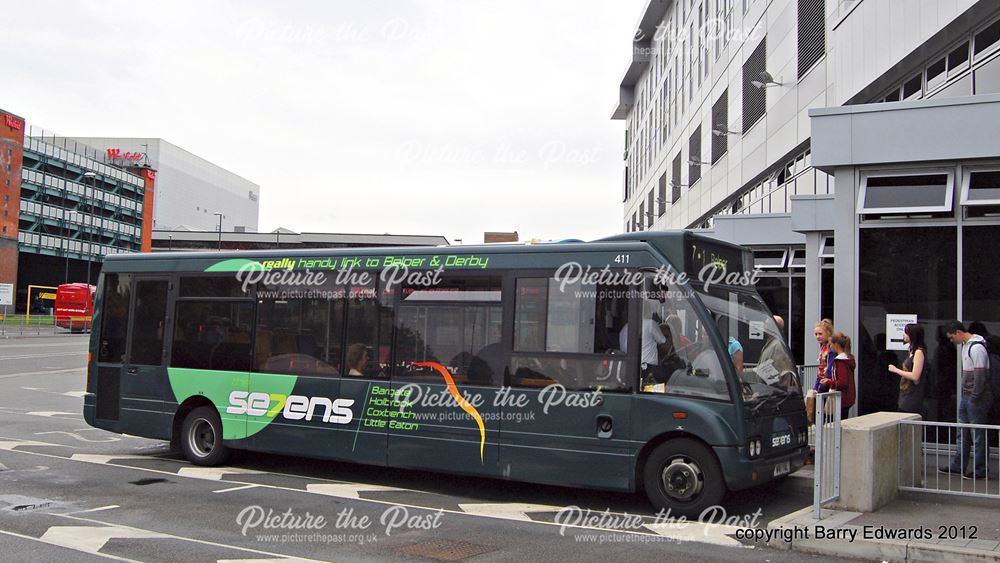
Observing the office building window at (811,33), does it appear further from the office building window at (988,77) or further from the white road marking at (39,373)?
the white road marking at (39,373)

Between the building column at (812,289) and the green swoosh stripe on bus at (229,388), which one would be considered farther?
the building column at (812,289)

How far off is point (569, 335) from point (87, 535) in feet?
16.1

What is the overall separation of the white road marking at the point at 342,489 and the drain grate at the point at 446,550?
233cm

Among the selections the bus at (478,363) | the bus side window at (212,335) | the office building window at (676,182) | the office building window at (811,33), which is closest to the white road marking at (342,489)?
the bus at (478,363)

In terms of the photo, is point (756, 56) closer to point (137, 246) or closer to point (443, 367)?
point (443, 367)

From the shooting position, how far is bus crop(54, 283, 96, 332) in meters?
54.6

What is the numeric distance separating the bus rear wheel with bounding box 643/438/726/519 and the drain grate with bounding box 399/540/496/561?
2104 millimetres

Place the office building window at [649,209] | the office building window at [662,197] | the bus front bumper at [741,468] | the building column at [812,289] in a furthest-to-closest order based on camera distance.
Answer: the office building window at [649,209], the office building window at [662,197], the building column at [812,289], the bus front bumper at [741,468]

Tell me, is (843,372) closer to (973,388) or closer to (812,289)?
(973,388)

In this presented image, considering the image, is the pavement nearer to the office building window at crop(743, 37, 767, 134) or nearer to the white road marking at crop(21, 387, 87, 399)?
the white road marking at crop(21, 387, 87, 399)

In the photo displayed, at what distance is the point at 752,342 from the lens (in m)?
8.72

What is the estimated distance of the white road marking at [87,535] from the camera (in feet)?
22.4

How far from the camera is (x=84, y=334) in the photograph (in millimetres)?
55000

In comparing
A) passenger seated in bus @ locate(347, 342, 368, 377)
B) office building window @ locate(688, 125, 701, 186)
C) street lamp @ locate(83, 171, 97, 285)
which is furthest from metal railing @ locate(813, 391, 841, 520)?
street lamp @ locate(83, 171, 97, 285)
